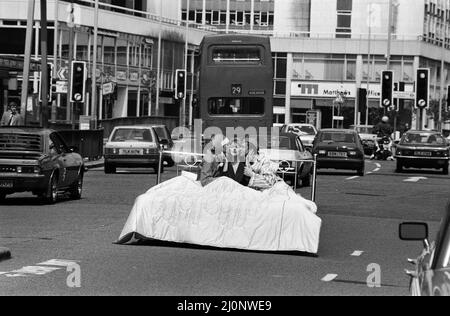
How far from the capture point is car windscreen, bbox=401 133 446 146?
4212 centimetres

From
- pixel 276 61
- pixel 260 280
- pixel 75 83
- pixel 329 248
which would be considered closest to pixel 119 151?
pixel 75 83

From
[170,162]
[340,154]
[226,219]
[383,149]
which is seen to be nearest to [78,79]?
[170,162]

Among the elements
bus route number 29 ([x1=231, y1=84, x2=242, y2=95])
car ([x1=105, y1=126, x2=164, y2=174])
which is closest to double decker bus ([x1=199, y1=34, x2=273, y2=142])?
bus route number 29 ([x1=231, y1=84, x2=242, y2=95])

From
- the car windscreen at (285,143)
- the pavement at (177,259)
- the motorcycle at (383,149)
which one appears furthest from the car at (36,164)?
the motorcycle at (383,149)

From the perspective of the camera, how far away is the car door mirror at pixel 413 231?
22.6 feet

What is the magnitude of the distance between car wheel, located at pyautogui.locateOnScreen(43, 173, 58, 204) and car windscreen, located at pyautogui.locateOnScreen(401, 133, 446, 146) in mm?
22117

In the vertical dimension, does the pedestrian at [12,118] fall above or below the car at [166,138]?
above

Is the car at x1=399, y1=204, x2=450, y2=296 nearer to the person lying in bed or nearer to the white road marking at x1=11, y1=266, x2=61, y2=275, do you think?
the white road marking at x1=11, y1=266, x2=61, y2=275

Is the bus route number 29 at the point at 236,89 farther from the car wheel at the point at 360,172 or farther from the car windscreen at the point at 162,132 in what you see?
the car windscreen at the point at 162,132

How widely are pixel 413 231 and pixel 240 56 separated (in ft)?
90.4

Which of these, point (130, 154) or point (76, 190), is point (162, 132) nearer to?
point (130, 154)

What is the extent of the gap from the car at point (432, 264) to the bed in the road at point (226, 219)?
7.36 meters

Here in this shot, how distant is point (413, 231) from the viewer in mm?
6910

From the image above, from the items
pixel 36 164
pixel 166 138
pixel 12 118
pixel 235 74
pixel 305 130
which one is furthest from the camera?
pixel 305 130
